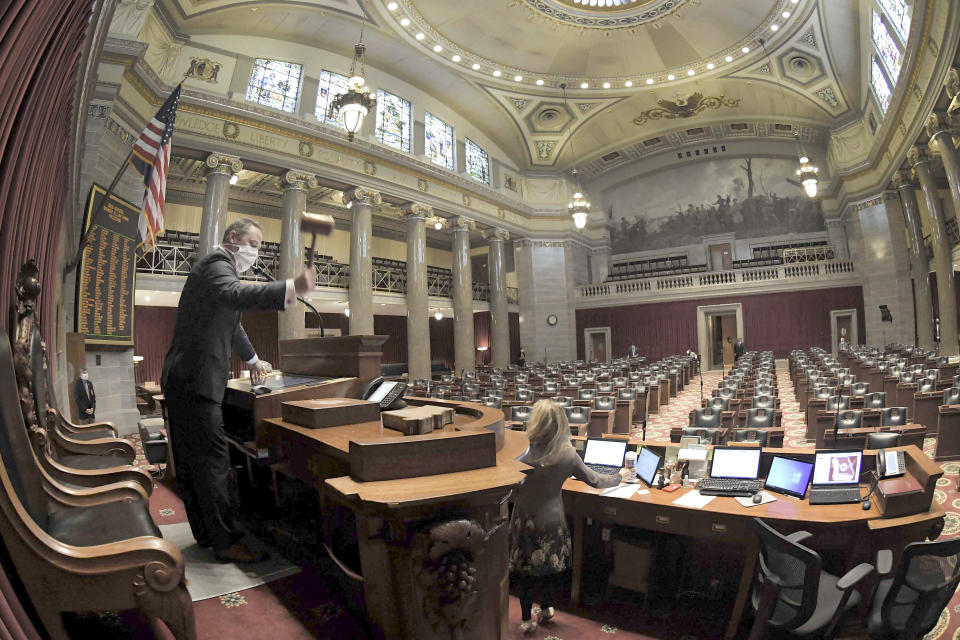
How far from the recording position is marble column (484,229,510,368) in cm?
2139

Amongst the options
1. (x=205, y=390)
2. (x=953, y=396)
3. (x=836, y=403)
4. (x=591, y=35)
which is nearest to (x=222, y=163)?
(x=205, y=390)

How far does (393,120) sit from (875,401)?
16108mm

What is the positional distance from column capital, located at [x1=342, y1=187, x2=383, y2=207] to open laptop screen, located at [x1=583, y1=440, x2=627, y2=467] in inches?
555

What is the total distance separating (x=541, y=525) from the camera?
263cm

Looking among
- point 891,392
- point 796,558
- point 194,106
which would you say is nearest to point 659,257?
point 891,392

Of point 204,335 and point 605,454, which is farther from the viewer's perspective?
point 605,454

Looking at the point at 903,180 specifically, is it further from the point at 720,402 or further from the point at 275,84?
the point at 275,84

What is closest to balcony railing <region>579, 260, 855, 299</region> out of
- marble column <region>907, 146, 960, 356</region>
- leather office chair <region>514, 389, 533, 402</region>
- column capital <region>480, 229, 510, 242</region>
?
column capital <region>480, 229, 510, 242</region>

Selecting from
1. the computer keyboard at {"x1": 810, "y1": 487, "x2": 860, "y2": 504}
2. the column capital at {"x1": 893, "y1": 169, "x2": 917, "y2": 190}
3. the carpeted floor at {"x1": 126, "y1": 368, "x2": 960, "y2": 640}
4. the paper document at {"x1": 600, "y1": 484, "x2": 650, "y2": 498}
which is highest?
the column capital at {"x1": 893, "y1": 169, "x2": 917, "y2": 190}

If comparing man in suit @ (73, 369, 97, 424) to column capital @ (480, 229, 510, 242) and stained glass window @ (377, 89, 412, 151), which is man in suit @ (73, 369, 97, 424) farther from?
column capital @ (480, 229, 510, 242)

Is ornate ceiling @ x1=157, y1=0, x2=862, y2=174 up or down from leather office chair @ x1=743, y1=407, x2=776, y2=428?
up

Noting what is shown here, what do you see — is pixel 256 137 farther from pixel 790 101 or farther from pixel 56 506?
pixel 790 101

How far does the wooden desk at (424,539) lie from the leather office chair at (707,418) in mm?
5116

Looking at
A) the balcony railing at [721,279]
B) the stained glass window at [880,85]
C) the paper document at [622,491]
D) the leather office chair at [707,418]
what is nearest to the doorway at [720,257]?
the balcony railing at [721,279]
